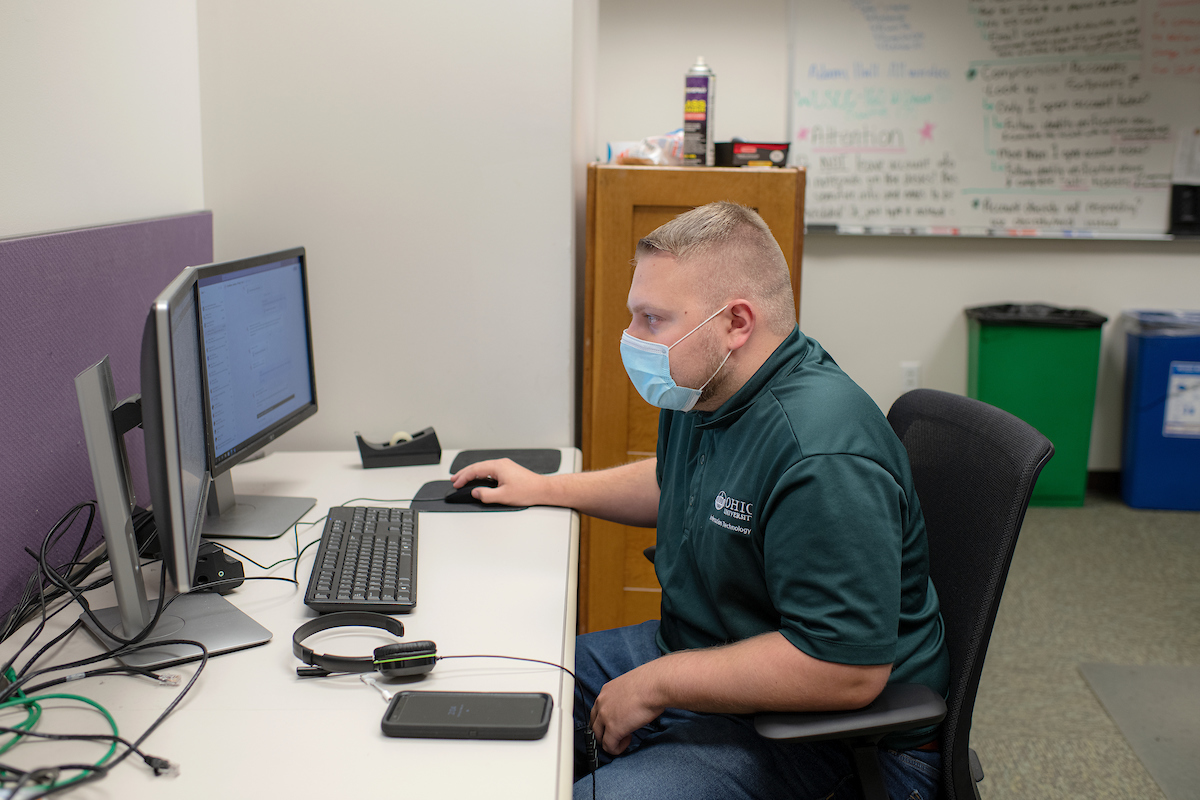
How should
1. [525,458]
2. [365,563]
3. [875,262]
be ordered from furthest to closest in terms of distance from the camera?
[875,262]
[525,458]
[365,563]

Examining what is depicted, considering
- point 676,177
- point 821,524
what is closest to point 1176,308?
point 676,177

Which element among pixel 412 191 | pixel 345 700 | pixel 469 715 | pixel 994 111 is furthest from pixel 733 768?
pixel 994 111

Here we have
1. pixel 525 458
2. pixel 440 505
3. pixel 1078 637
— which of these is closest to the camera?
pixel 440 505

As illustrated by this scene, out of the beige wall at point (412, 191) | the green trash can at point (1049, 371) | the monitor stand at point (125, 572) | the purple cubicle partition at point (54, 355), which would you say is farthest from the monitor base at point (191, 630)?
the green trash can at point (1049, 371)

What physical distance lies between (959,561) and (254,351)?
1.17 metres

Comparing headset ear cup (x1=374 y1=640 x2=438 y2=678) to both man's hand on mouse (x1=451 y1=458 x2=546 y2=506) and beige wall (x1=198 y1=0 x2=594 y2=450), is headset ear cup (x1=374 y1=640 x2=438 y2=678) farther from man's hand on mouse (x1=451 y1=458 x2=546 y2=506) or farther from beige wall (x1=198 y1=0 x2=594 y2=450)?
beige wall (x1=198 y1=0 x2=594 y2=450)

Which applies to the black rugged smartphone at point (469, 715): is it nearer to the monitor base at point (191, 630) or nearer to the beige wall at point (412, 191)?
the monitor base at point (191, 630)

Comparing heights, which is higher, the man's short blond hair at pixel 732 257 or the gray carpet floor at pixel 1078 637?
the man's short blond hair at pixel 732 257

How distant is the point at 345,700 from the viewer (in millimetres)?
Result: 950

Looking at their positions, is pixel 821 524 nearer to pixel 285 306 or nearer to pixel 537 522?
pixel 537 522

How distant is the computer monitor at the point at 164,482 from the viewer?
0.91 metres

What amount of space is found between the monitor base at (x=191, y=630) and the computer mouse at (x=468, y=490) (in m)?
0.49

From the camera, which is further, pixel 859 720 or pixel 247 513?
pixel 247 513

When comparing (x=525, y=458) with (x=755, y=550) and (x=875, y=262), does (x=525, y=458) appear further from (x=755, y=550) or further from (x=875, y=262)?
(x=875, y=262)
